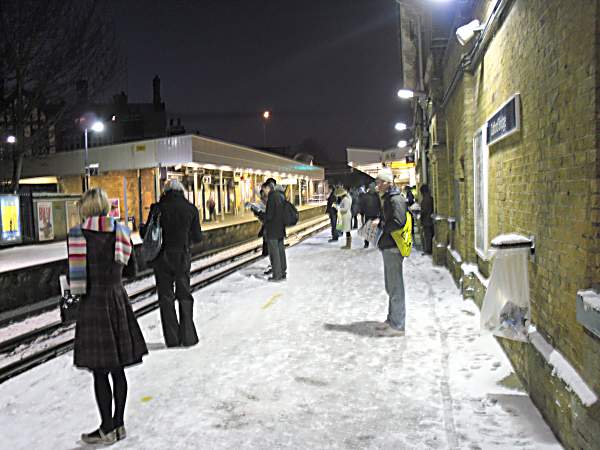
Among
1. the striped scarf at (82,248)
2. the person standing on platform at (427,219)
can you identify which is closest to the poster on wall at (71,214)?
the person standing on platform at (427,219)

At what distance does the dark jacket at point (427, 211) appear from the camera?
14.1 metres

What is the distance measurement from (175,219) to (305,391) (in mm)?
2587

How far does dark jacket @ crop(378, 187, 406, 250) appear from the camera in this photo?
21.8 ft

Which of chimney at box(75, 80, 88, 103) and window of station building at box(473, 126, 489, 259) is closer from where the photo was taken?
window of station building at box(473, 126, 489, 259)

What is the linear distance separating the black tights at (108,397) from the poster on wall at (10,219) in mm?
15018

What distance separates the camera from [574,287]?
350cm

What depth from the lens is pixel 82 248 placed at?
13.4 feet

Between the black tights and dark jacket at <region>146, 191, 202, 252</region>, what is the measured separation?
2435mm

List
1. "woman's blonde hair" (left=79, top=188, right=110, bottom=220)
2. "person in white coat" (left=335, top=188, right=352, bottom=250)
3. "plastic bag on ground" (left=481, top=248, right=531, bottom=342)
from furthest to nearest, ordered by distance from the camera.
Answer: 1. "person in white coat" (left=335, top=188, right=352, bottom=250)
2. "plastic bag on ground" (left=481, top=248, right=531, bottom=342)
3. "woman's blonde hair" (left=79, top=188, right=110, bottom=220)

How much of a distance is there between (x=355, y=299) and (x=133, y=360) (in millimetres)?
5114

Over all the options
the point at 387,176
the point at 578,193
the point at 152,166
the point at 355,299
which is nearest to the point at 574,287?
the point at 578,193

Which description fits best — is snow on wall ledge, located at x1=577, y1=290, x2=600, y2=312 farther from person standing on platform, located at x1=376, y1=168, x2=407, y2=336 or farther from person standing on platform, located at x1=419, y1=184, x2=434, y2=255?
person standing on platform, located at x1=419, y1=184, x2=434, y2=255

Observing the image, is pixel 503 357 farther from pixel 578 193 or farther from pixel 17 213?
pixel 17 213

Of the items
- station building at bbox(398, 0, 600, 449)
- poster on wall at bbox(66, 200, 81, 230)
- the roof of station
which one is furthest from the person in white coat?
poster on wall at bbox(66, 200, 81, 230)
